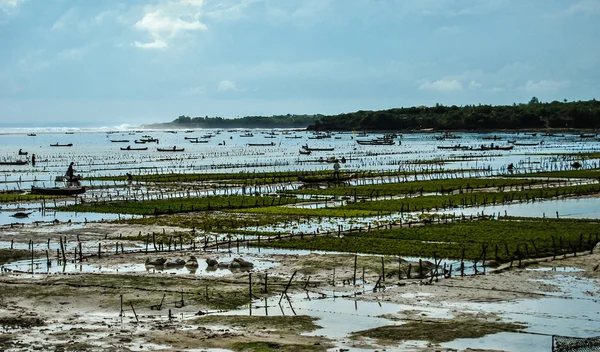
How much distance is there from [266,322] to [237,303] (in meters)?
2.62

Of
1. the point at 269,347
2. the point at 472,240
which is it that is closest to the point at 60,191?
the point at 472,240

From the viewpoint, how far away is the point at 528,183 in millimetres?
64375

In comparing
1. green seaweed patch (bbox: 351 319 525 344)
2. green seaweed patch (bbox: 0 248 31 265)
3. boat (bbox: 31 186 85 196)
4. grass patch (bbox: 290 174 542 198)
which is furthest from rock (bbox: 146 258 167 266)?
boat (bbox: 31 186 85 196)

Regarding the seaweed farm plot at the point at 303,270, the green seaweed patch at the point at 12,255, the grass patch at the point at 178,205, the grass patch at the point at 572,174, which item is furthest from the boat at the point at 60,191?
the grass patch at the point at 572,174

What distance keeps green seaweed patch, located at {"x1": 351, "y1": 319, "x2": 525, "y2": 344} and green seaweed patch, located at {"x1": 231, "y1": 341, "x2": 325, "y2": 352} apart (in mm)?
1839

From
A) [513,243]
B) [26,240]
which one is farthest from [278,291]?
[26,240]

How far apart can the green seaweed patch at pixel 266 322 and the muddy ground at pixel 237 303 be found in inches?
1.1

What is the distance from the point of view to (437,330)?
2122 centimetres

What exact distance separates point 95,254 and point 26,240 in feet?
21.2

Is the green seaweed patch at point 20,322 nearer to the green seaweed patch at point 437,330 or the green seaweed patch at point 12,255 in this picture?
the green seaweed patch at point 437,330

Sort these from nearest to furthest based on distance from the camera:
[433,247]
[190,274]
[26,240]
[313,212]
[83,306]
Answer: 1. [83,306]
2. [190,274]
3. [433,247]
4. [26,240]
5. [313,212]

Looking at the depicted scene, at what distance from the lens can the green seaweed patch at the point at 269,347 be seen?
19.6 m

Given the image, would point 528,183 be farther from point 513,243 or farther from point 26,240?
point 26,240

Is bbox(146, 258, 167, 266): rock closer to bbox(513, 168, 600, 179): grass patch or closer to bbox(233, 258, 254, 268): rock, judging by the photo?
bbox(233, 258, 254, 268): rock
